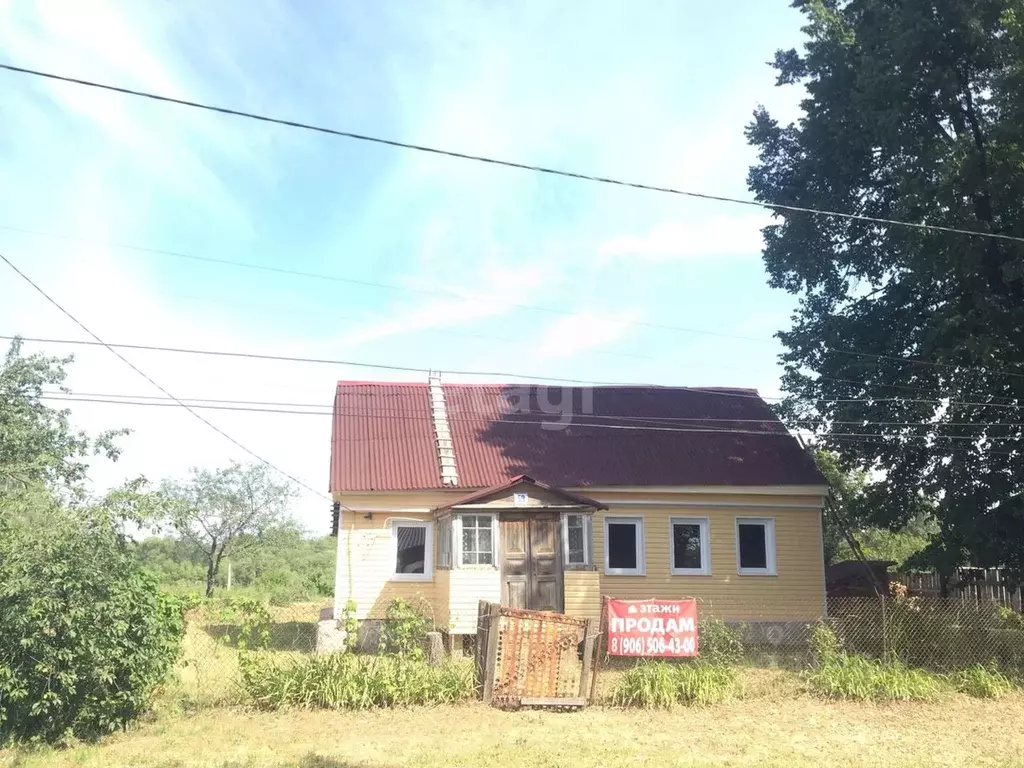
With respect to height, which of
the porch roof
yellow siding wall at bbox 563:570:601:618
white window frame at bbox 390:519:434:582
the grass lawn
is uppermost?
the porch roof

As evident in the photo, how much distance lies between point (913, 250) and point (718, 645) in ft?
31.3

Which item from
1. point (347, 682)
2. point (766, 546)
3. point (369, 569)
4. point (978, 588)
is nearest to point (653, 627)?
point (347, 682)

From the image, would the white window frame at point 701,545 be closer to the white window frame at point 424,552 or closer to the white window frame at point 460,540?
the white window frame at point 460,540

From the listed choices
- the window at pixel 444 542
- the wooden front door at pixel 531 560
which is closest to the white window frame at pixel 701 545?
the wooden front door at pixel 531 560

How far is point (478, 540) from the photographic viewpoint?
17094 mm

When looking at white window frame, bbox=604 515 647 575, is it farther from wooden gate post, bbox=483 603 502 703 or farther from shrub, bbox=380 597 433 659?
wooden gate post, bbox=483 603 502 703

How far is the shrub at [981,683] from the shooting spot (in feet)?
39.6

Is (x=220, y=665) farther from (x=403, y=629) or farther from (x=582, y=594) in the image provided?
(x=582, y=594)

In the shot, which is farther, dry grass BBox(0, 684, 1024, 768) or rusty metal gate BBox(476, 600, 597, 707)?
rusty metal gate BBox(476, 600, 597, 707)

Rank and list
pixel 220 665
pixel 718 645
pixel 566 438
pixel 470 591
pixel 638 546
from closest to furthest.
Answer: pixel 718 645, pixel 220 665, pixel 470 591, pixel 638 546, pixel 566 438

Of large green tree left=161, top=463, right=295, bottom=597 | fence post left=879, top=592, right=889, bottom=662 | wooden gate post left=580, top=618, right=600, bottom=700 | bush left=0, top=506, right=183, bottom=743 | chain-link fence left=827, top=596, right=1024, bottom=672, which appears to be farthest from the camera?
large green tree left=161, top=463, right=295, bottom=597

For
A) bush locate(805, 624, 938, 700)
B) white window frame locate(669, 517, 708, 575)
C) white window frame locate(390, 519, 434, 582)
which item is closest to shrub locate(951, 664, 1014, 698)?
bush locate(805, 624, 938, 700)

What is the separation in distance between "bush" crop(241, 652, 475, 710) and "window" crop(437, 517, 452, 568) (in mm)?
5662

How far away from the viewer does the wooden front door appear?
1692 cm
